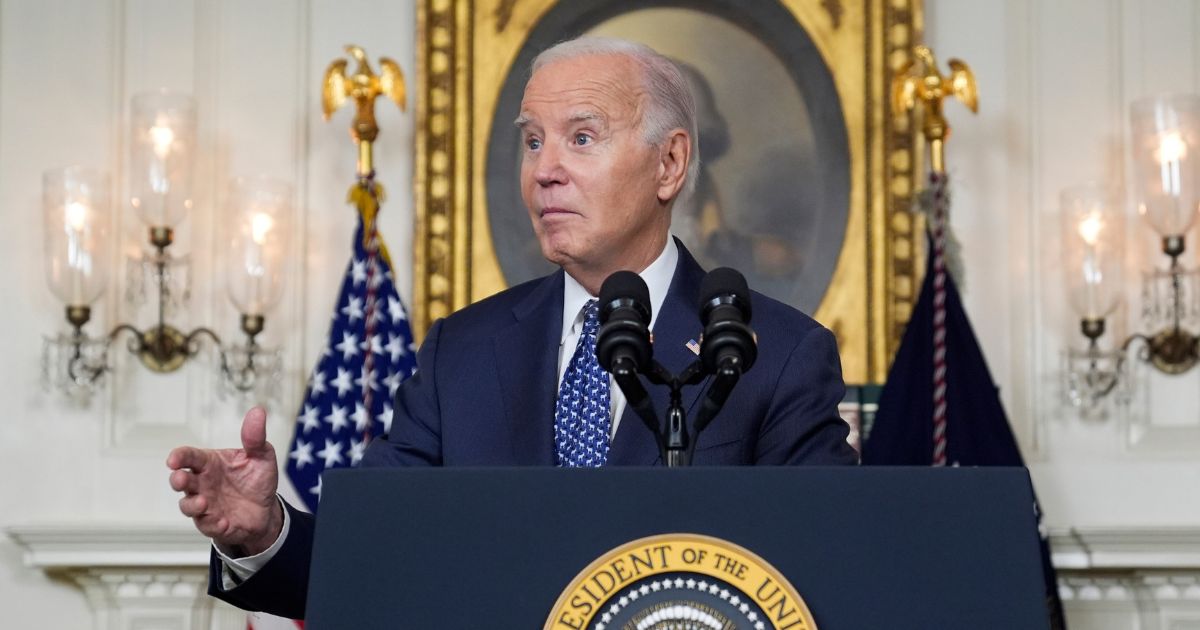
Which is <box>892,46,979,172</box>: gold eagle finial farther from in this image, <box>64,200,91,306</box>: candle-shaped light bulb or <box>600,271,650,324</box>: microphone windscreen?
<box>600,271,650,324</box>: microphone windscreen

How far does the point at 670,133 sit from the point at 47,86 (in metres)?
3.53

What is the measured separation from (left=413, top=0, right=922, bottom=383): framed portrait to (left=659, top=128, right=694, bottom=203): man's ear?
8.59 ft

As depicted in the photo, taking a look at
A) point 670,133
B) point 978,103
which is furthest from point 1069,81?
point 670,133

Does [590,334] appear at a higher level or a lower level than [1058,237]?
lower

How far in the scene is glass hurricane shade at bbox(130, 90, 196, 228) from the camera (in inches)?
204

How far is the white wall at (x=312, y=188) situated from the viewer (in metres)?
5.38

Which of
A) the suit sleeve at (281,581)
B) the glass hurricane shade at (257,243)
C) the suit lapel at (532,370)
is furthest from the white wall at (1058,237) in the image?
the suit sleeve at (281,581)

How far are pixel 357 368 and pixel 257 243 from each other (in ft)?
1.80

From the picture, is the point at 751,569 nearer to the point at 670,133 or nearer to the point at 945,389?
the point at 670,133

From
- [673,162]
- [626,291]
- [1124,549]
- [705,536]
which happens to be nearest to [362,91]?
[673,162]

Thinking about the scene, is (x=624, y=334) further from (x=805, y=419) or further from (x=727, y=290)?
(x=805, y=419)

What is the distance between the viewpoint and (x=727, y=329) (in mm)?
1760

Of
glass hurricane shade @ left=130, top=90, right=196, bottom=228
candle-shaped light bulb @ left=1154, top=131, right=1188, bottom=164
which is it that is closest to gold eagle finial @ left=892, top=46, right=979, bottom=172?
candle-shaped light bulb @ left=1154, top=131, right=1188, bottom=164

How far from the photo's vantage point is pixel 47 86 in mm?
5520
